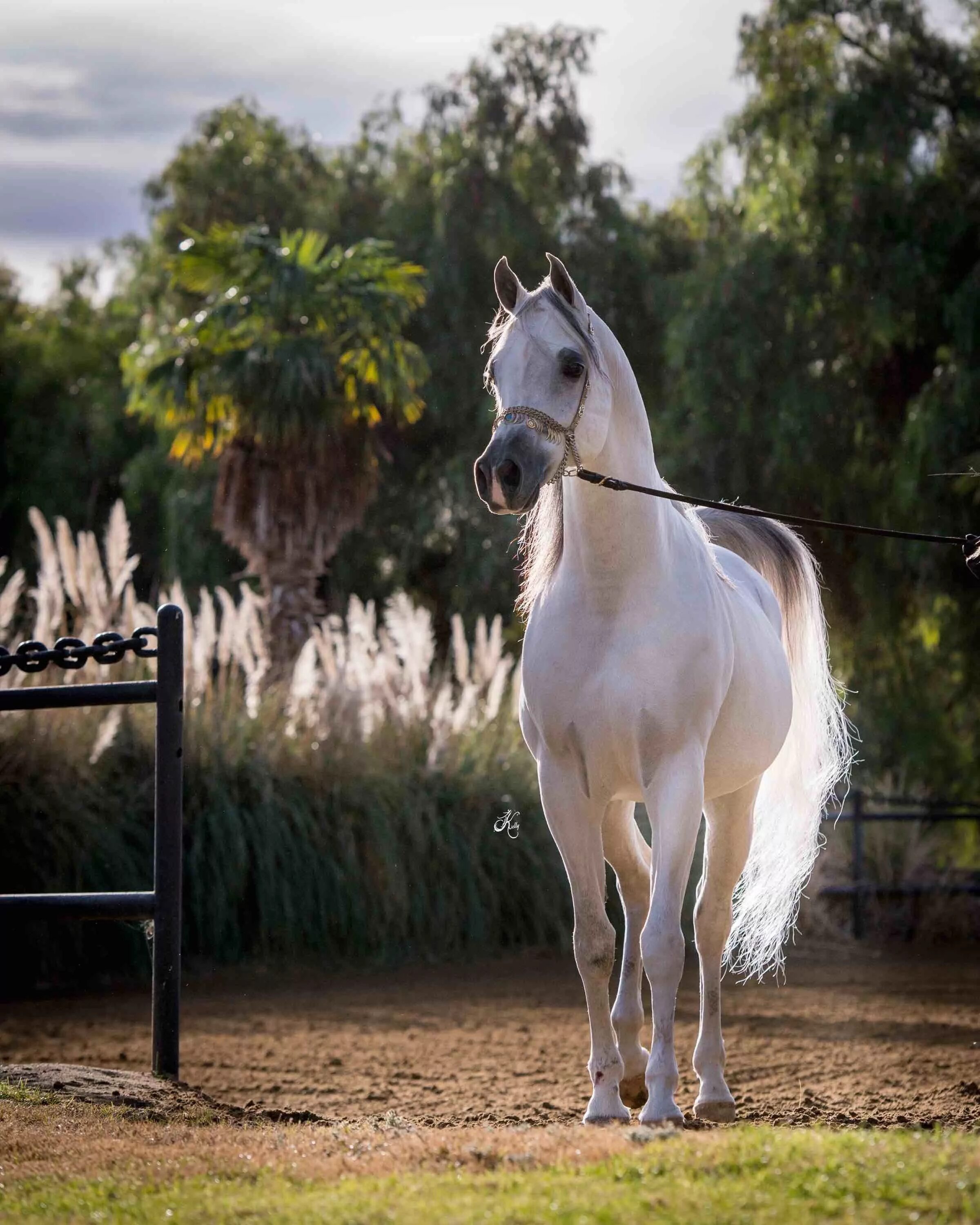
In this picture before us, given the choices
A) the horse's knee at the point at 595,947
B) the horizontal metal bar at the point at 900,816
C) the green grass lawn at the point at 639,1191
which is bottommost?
the green grass lawn at the point at 639,1191

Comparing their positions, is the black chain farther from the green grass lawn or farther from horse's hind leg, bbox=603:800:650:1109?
the green grass lawn

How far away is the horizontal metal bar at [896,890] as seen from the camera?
10.6 m

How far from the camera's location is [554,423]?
3619 mm

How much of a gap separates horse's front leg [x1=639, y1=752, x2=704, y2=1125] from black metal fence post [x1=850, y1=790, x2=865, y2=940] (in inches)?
282

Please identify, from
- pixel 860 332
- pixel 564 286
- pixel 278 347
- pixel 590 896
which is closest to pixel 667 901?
pixel 590 896

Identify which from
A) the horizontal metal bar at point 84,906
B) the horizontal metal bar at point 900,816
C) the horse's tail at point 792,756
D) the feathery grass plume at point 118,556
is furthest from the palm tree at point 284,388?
the horizontal metal bar at point 84,906

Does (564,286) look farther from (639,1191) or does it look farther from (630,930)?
(639,1191)

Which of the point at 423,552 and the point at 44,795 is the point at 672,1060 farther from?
the point at 423,552

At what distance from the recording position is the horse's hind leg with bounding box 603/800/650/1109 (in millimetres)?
4238

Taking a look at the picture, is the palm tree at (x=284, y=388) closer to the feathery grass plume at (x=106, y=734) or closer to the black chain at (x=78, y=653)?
the feathery grass plume at (x=106, y=734)

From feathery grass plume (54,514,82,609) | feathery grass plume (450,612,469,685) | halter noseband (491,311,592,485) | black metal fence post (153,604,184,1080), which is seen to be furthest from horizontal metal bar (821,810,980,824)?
halter noseband (491,311,592,485)

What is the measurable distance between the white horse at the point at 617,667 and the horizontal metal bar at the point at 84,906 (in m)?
1.47

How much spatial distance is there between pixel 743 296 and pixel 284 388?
16.4 ft

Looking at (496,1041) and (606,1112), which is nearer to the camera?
(606,1112)
